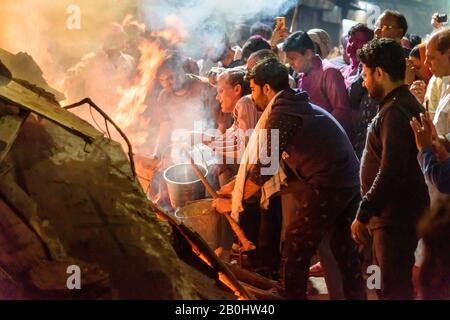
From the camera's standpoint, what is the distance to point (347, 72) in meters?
6.01

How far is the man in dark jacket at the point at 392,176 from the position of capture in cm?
362

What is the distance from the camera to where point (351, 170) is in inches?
166

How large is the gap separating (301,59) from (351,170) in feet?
6.02

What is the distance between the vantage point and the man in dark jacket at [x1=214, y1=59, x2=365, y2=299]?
4.11m

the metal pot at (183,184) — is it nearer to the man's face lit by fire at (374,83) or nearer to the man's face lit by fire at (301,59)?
the man's face lit by fire at (301,59)

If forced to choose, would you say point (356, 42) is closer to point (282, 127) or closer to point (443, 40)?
point (443, 40)

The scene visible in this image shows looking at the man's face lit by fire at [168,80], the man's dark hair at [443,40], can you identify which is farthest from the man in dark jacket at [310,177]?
the man's face lit by fire at [168,80]

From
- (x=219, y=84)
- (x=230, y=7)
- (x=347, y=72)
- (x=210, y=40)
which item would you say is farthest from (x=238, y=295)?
(x=230, y=7)

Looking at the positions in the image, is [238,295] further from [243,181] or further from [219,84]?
[219,84]

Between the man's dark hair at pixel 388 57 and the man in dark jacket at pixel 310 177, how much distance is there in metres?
0.64

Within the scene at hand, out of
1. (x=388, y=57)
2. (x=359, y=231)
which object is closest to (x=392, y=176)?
(x=359, y=231)

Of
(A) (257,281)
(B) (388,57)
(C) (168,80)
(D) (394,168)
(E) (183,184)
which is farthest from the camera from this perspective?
(C) (168,80)

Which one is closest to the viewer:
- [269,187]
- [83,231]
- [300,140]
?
[83,231]
